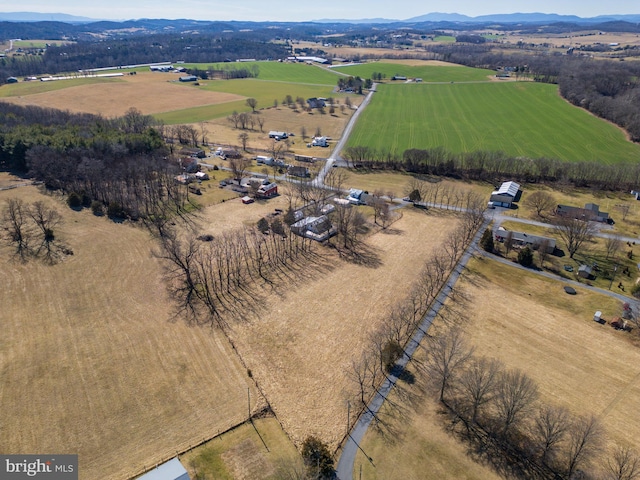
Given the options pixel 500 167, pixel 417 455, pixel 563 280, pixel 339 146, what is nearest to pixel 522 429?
pixel 417 455

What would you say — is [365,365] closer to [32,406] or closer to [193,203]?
[32,406]

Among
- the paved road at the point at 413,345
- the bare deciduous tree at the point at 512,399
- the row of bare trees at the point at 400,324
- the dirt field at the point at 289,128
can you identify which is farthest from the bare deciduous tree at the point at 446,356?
the dirt field at the point at 289,128

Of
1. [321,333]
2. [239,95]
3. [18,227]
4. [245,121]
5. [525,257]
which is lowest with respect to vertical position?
[321,333]

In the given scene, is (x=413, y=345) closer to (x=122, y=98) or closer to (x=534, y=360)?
(x=534, y=360)

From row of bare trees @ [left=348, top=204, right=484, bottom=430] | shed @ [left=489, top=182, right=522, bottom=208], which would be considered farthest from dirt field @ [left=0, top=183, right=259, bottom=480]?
shed @ [left=489, top=182, right=522, bottom=208]

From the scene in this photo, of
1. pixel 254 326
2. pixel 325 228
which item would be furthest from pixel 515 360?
pixel 325 228

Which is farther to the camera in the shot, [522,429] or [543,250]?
[543,250]

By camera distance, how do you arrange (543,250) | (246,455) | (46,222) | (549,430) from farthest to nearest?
(46,222), (543,250), (246,455), (549,430)

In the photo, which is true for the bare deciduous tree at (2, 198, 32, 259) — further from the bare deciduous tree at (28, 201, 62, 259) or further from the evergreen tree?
the evergreen tree

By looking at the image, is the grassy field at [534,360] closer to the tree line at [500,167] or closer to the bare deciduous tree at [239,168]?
the tree line at [500,167]
